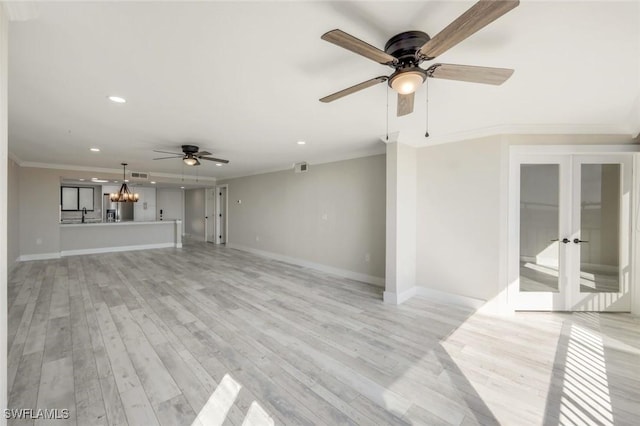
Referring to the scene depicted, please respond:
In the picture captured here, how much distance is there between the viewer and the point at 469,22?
3.73 feet

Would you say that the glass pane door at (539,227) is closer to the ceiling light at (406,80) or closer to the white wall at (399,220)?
the white wall at (399,220)

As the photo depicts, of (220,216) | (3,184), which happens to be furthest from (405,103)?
Result: (220,216)

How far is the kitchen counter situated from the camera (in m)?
6.87

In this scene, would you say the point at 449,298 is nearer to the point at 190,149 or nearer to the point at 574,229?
the point at 574,229

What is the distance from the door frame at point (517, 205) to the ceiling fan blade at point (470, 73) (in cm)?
219

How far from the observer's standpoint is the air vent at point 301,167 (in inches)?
226

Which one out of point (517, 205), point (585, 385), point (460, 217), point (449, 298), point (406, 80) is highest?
point (406, 80)

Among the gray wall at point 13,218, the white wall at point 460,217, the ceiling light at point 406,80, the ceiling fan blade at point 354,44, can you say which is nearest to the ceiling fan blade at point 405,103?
the ceiling light at point 406,80

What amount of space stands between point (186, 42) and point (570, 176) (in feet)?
14.6

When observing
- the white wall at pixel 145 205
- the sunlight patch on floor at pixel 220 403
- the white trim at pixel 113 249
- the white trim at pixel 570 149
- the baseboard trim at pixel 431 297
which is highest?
the white trim at pixel 570 149

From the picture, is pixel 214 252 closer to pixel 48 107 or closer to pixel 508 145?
pixel 48 107

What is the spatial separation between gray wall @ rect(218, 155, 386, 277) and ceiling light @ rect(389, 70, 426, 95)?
9.36ft

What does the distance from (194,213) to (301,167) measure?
710 centimetres

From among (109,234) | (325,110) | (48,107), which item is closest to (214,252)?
(109,234)
